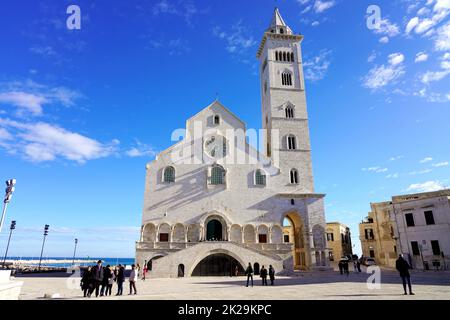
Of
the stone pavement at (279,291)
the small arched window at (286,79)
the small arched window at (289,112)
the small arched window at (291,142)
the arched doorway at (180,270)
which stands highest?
the small arched window at (286,79)

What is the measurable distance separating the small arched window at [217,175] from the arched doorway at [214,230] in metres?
4.62

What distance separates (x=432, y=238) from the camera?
104 ft

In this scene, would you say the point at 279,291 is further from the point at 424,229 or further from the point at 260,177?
the point at 424,229

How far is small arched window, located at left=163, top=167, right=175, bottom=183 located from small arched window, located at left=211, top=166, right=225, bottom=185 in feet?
15.6

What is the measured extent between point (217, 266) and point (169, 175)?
1185cm

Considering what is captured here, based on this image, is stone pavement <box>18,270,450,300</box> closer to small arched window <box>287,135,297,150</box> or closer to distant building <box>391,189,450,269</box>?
distant building <box>391,189,450,269</box>

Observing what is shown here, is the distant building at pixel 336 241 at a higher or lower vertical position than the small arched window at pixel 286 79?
lower

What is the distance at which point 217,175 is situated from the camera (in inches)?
1384

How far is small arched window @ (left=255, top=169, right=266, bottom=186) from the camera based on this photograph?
35.6 meters

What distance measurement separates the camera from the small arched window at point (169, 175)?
1350 inches

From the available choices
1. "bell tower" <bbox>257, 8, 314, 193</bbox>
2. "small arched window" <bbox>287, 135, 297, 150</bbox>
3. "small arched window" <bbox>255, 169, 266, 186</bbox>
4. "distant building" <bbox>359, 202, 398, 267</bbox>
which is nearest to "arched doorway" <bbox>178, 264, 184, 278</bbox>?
"small arched window" <bbox>255, 169, 266, 186</bbox>

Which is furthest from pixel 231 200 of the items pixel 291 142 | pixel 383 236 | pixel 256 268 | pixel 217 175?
pixel 383 236

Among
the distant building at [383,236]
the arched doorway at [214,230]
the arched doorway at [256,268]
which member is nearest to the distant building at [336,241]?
the distant building at [383,236]

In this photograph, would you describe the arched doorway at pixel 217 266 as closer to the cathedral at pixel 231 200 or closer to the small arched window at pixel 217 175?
the cathedral at pixel 231 200
